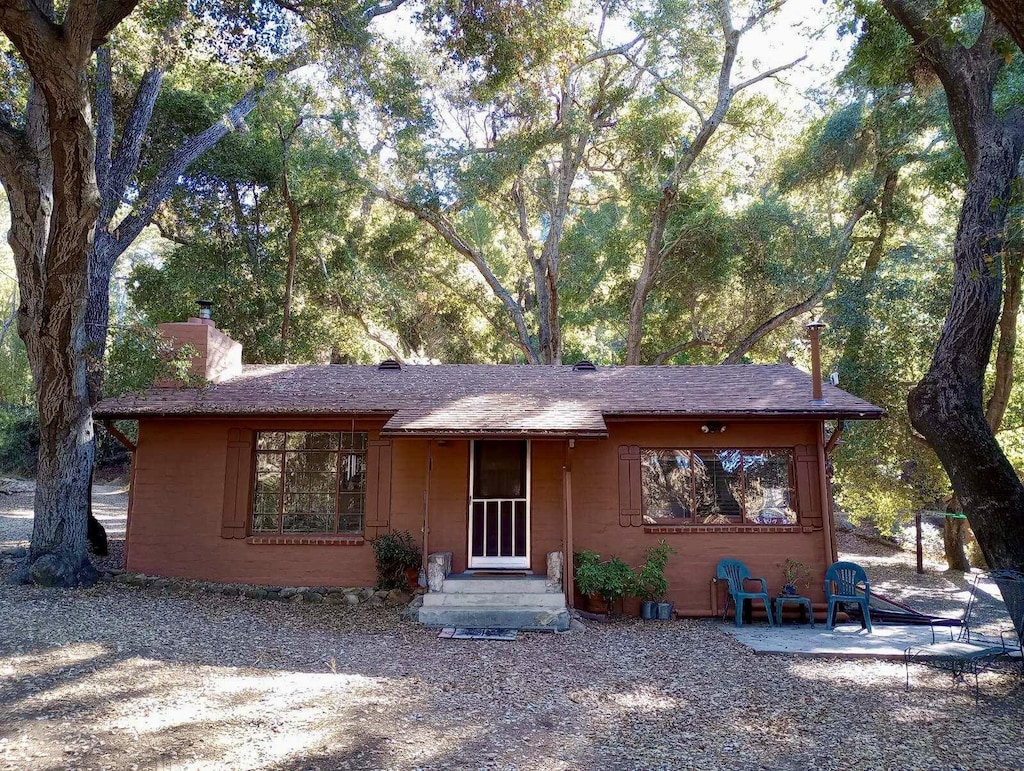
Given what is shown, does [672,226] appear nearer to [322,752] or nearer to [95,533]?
[95,533]

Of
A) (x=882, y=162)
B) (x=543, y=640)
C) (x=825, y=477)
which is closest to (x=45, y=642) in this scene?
(x=543, y=640)

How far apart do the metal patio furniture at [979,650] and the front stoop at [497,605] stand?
3.81 metres

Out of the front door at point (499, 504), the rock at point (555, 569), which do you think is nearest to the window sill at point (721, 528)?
the rock at point (555, 569)

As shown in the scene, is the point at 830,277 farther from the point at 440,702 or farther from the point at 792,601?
the point at 440,702

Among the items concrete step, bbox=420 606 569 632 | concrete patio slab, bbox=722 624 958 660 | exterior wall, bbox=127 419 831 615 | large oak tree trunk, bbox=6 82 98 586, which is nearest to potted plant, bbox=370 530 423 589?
exterior wall, bbox=127 419 831 615

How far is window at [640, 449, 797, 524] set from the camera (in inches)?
373

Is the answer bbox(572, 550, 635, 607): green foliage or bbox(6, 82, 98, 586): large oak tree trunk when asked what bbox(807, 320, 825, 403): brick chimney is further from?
bbox(6, 82, 98, 586): large oak tree trunk

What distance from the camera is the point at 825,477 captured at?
934cm

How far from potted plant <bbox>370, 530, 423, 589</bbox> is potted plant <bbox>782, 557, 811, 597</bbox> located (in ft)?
16.7

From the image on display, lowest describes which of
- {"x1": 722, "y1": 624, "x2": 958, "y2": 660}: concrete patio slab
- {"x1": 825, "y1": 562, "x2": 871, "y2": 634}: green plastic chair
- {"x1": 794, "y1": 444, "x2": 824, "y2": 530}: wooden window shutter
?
{"x1": 722, "y1": 624, "x2": 958, "y2": 660}: concrete patio slab

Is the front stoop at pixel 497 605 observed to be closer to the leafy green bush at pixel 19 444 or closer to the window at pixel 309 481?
the window at pixel 309 481

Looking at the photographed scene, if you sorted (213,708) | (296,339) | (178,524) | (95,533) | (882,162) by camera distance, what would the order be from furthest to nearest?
(296,339), (882,162), (95,533), (178,524), (213,708)

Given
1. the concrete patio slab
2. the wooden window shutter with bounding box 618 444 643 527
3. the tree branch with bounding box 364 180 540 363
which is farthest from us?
the tree branch with bounding box 364 180 540 363

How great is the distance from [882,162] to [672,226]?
4.96 meters
